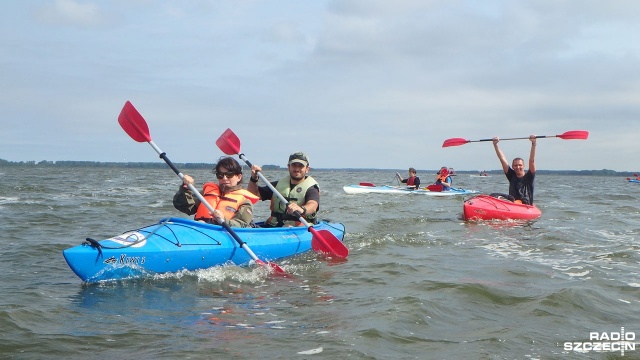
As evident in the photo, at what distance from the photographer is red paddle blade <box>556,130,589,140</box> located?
1244cm

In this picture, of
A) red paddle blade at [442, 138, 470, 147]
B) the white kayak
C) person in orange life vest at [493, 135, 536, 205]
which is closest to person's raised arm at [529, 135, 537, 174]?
person in orange life vest at [493, 135, 536, 205]

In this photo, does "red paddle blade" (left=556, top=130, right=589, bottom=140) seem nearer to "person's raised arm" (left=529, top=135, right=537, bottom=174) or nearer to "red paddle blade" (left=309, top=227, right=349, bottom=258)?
"person's raised arm" (left=529, top=135, right=537, bottom=174)

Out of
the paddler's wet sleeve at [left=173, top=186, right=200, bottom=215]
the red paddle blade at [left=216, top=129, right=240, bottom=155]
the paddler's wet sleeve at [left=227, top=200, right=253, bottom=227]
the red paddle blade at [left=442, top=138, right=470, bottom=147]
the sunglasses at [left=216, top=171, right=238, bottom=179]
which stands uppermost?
the red paddle blade at [left=442, top=138, right=470, bottom=147]

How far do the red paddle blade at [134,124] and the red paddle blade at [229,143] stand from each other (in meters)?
1.76

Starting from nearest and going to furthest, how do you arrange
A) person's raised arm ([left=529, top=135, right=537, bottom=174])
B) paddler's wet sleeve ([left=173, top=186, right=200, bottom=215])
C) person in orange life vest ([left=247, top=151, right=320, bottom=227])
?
paddler's wet sleeve ([left=173, top=186, right=200, bottom=215])
person in orange life vest ([left=247, top=151, right=320, bottom=227])
person's raised arm ([left=529, top=135, right=537, bottom=174])

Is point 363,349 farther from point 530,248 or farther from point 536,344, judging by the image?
point 530,248

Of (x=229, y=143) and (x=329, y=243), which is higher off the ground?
(x=229, y=143)

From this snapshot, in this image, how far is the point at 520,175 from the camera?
38.7ft

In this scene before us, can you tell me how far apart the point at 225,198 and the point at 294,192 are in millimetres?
1412

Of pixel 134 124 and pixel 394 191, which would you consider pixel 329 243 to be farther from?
pixel 394 191

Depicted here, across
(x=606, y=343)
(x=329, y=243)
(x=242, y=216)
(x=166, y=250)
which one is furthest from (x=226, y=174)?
(x=606, y=343)

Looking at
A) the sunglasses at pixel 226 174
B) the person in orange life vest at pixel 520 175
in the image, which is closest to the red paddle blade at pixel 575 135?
the person in orange life vest at pixel 520 175

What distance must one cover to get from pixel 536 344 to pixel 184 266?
353 cm

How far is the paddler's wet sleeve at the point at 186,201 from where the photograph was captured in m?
6.92
